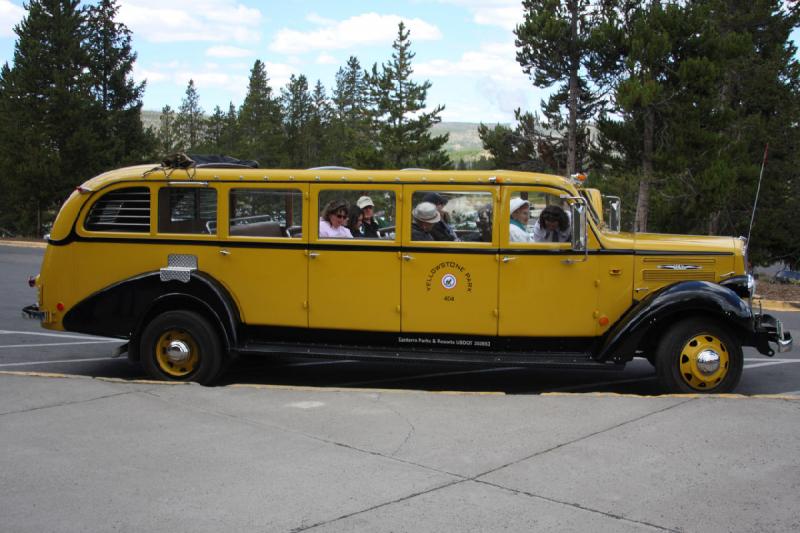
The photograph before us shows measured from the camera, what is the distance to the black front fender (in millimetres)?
7410

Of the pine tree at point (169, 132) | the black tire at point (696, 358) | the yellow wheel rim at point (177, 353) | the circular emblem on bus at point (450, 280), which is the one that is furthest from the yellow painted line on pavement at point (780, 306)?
the pine tree at point (169, 132)

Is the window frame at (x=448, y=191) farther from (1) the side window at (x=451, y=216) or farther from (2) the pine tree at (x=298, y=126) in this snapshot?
(2) the pine tree at (x=298, y=126)

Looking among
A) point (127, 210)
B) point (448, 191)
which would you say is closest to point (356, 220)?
point (448, 191)

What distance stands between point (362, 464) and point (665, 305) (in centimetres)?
358

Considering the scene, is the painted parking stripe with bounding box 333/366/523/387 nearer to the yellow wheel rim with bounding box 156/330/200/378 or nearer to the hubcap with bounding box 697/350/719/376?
the yellow wheel rim with bounding box 156/330/200/378

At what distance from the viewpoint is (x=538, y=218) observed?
7.89 m

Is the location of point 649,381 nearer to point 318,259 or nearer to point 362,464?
point 318,259

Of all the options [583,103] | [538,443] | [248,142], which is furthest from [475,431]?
[248,142]

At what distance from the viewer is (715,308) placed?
24.3 ft

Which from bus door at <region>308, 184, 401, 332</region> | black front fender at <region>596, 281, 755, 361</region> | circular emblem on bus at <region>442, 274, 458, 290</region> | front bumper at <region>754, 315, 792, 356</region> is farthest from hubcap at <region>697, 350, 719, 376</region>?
bus door at <region>308, 184, 401, 332</region>

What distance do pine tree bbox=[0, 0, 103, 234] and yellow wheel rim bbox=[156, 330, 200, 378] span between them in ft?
122

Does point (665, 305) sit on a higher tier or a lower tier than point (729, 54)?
lower

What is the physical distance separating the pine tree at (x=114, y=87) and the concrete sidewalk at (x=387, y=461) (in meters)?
40.2

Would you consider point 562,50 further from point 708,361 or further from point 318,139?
point 318,139
